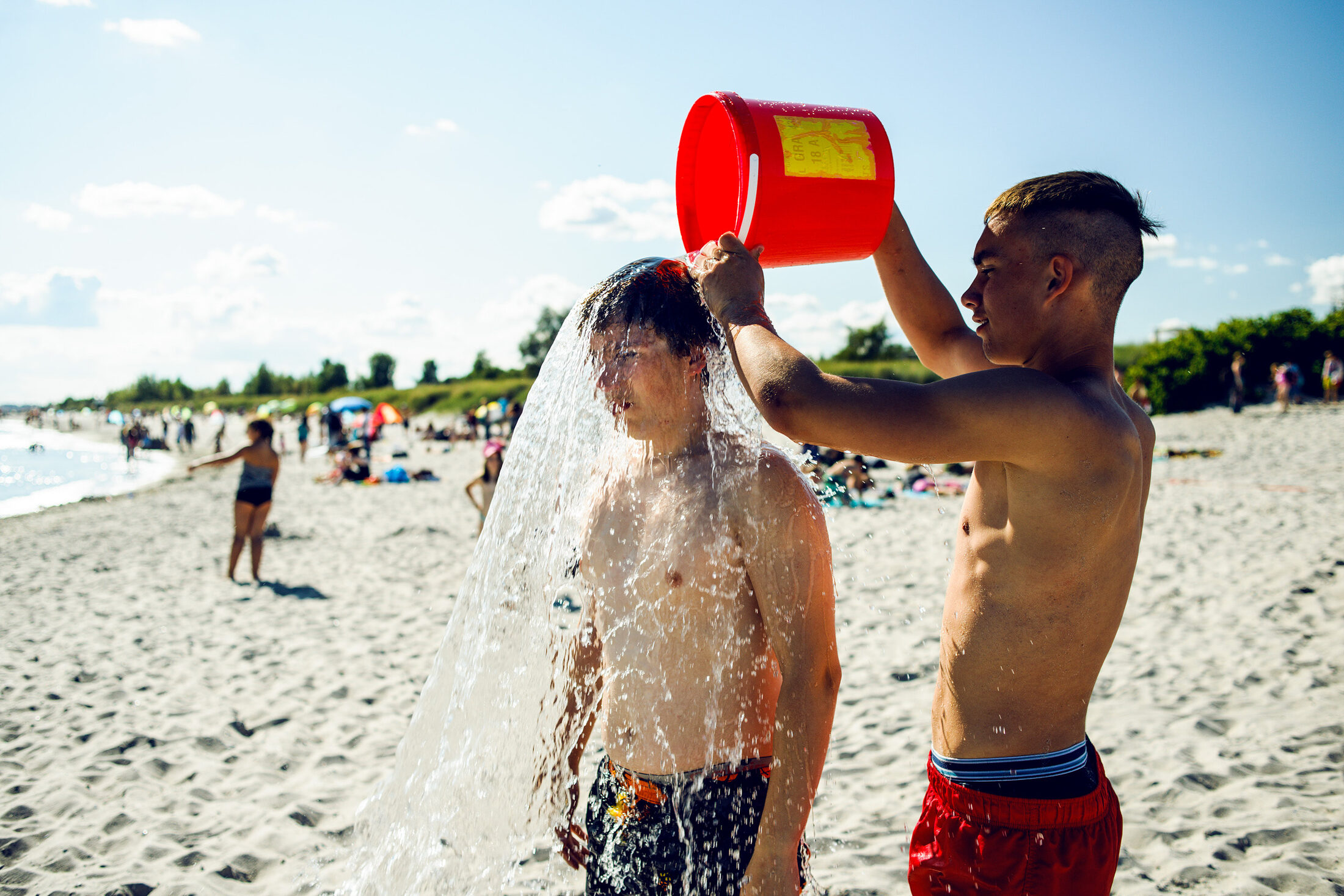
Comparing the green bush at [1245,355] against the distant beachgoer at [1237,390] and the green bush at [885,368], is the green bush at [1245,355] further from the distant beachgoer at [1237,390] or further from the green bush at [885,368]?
the green bush at [885,368]

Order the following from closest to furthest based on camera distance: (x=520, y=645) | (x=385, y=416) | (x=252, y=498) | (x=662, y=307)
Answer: (x=662, y=307) < (x=520, y=645) < (x=252, y=498) < (x=385, y=416)

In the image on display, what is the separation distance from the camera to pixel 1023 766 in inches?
60.1

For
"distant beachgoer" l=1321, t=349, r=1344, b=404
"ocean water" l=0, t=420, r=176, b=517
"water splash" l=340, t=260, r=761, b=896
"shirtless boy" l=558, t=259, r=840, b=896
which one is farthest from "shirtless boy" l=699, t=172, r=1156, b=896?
"distant beachgoer" l=1321, t=349, r=1344, b=404

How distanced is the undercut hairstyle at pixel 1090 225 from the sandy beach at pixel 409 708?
91.1 inches

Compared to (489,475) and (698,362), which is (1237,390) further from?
(698,362)

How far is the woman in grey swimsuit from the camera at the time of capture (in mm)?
8305

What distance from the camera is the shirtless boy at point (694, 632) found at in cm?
149

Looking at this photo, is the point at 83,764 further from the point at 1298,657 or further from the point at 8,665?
the point at 1298,657

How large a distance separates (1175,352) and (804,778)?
29032 millimetres

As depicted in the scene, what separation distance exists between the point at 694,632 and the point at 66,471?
45.3 metres

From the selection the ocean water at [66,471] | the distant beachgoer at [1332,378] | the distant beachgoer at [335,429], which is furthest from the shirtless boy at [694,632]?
the distant beachgoer at [335,429]

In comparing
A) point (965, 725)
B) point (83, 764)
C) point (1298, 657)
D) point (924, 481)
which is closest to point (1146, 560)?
point (1298, 657)

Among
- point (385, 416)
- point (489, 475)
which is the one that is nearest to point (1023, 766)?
point (489, 475)

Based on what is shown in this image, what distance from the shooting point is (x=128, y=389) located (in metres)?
136
